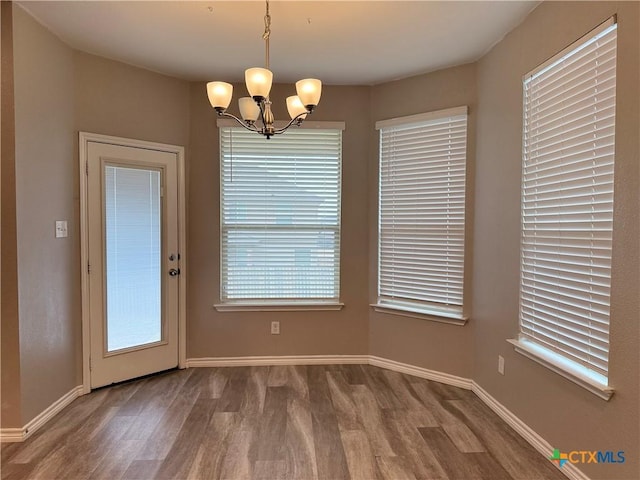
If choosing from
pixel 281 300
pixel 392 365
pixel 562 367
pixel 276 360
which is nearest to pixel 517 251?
pixel 562 367

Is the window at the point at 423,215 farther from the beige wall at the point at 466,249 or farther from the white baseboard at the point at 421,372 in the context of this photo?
the white baseboard at the point at 421,372

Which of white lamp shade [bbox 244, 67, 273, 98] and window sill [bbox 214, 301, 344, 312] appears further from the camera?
window sill [bbox 214, 301, 344, 312]

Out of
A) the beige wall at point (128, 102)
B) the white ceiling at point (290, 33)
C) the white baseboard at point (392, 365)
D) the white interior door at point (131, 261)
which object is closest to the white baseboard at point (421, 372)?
the white baseboard at point (392, 365)

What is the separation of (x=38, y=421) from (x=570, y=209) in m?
3.56

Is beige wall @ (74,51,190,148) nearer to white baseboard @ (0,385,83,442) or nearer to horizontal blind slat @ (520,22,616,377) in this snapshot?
white baseboard @ (0,385,83,442)

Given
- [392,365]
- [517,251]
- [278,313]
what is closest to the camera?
[517,251]

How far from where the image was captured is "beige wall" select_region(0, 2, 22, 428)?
2252mm

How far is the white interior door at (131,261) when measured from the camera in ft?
9.75

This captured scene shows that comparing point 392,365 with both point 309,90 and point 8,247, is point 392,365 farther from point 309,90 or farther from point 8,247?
point 8,247

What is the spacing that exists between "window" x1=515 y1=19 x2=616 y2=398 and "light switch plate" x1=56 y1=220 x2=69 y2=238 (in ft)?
10.7

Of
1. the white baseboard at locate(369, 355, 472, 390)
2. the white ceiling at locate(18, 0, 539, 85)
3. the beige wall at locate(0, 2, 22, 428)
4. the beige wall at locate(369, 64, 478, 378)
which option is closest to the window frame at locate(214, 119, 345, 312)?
the beige wall at locate(369, 64, 478, 378)

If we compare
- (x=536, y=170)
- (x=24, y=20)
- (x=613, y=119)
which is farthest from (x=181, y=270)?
(x=613, y=119)

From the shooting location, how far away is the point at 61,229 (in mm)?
2688

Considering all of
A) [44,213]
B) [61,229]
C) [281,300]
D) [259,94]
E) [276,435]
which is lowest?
[276,435]
